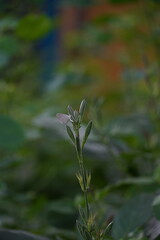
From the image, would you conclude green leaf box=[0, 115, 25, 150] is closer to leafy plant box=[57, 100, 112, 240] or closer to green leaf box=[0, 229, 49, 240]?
green leaf box=[0, 229, 49, 240]

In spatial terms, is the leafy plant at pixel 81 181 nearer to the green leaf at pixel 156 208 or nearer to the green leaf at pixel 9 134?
the green leaf at pixel 156 208

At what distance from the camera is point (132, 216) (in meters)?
0.82

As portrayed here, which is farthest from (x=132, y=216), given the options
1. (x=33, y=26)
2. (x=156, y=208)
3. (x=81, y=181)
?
(x=33, y=26)

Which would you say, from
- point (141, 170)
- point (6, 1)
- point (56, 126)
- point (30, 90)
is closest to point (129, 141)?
point (141, 170)

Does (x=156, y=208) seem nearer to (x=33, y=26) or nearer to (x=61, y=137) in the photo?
(x=61, y=137)

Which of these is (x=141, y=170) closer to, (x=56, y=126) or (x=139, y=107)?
(x=56, y=126)

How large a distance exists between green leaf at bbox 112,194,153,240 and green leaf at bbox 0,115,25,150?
10.3 inches

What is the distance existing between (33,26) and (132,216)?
0.60 meters

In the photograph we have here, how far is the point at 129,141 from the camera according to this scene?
4.04 feet

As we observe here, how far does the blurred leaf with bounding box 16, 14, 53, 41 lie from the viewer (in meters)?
1.24

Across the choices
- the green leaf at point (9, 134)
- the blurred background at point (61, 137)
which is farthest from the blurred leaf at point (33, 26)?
the green leaf at point (9, 134)

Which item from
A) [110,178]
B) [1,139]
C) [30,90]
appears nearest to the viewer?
[1,139]

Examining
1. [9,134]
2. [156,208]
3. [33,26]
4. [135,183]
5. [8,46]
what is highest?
[33,26]

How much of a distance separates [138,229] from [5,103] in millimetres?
613
